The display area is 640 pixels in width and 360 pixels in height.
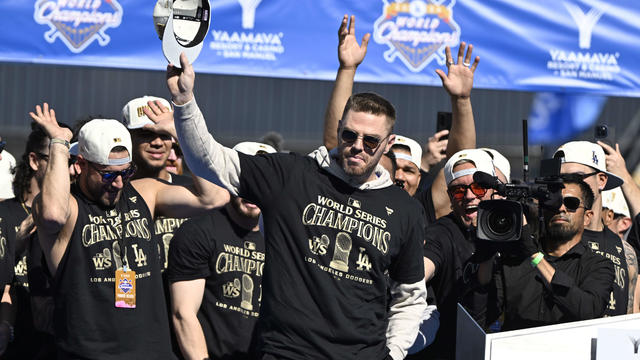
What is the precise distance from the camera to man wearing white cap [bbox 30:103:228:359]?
4273mm

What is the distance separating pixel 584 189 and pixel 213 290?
2.19 m

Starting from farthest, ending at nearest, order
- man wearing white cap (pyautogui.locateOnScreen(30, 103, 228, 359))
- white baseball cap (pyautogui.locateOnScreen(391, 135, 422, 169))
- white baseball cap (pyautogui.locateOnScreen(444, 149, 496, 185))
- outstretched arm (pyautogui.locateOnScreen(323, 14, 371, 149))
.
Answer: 1. white baseball cap (pyautogui.locateOnScreen(391, 135, 422, 169))
2. white baseball cap (pyautogui.locateOnScreen(444, 149, 496, 185))
3. outstretched arm (pyautogui.locateOnScreen(323, 14, 371, 149))
4. man wearing white cap (pyautogui.locateOnScreen(30, 103, 228, 359))

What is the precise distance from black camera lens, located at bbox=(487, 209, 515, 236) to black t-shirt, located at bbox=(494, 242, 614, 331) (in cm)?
29

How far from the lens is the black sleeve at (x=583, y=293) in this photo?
4.30m

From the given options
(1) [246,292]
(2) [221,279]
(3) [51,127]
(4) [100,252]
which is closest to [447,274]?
(1) [246,292]

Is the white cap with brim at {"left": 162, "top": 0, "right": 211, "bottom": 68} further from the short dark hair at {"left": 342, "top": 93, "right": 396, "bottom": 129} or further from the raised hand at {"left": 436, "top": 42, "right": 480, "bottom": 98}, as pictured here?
the raised hand at {"left": 436, "top": 42, "right": 480, "bottom": 98}

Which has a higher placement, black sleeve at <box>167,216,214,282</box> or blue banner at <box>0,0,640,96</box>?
blue banner at <box>0,0,640,96</box>

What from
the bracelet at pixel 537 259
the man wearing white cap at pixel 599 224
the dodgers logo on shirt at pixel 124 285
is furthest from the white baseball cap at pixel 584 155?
the dodgers logo on shirt at pixel 124 285

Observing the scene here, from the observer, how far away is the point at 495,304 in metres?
4.37

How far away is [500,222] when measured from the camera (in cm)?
407

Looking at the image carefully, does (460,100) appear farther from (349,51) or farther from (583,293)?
(583,293)

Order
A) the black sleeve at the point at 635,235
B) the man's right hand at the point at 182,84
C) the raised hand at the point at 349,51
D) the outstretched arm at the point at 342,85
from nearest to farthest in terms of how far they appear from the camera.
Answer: the man's right hand at the point at 182,84, the outstretched arm at the point at 342,85, the raised hand at the point at 349,51, the black sleeve at the point at 635,235

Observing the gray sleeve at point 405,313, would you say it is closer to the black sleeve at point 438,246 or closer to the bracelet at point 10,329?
the black sleeve at point 438,246

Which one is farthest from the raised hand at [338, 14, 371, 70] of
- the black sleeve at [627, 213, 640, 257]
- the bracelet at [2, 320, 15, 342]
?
the black sleeve at [627, 213, 640, 257]
